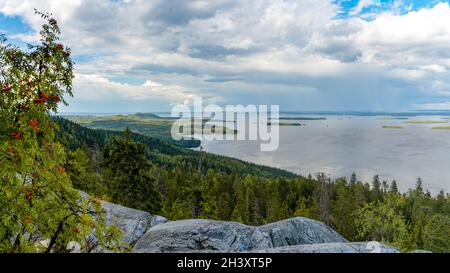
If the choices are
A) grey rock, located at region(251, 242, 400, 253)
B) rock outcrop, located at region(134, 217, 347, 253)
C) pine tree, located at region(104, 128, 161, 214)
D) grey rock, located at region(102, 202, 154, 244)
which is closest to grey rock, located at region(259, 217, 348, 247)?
rock outcrop, located at region(134, 217, 347, 253)

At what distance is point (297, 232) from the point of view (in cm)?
2117

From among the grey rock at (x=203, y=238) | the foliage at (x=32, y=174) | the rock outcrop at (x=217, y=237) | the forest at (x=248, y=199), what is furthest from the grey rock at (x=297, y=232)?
the foliage at (x=32, y=174)

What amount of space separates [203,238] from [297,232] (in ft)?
22.1

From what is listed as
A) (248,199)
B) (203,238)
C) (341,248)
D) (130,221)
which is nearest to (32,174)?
(341,248)

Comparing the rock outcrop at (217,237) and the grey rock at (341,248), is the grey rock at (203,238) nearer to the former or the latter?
the rock outcrop at (217,237)

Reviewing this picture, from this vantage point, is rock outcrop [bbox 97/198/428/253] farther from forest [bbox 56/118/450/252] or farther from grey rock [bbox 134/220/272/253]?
forest [bbox 56/118/450/252]

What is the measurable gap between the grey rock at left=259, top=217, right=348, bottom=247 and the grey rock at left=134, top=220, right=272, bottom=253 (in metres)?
0.85

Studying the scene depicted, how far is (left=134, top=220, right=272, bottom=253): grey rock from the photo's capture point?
1750 centimetres

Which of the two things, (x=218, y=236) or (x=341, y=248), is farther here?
(x=218, y=236)

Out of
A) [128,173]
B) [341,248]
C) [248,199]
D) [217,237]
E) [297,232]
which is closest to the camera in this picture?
[341,248]

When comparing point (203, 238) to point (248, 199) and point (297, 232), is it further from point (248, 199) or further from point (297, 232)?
point (248, 199)
